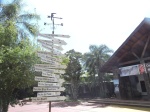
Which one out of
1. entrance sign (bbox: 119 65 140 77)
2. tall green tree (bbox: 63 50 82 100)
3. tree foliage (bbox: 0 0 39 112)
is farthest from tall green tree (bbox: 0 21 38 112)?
tall green tree (bbox: 63 50 82 100)

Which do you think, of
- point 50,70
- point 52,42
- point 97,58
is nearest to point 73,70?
point 97,58

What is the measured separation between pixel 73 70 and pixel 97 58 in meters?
3.55

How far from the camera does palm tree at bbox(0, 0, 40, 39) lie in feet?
45.8

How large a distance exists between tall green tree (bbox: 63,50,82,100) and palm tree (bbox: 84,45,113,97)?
1.26 meters

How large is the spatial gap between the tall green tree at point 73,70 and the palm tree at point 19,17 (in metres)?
9.62

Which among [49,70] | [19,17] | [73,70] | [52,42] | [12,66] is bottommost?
[49,70]

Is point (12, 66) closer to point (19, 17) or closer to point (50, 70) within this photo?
point (50, 70)

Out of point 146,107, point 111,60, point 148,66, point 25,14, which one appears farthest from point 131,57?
point 25,14

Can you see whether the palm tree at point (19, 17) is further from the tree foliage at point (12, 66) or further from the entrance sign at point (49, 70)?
the entrance sign at point (49, 70)


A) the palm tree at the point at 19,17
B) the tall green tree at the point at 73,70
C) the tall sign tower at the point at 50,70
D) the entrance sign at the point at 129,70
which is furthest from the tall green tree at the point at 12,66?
the tall green tree at the point at 73,70

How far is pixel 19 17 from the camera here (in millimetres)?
15656

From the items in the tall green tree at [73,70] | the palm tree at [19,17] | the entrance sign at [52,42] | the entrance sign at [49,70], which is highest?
the palm tree at [19,17]

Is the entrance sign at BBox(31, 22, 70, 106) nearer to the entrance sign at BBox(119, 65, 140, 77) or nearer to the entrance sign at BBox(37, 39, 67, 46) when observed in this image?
the entrance sign at BBox(37, 39, 67, 46)

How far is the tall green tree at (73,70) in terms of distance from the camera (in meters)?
24.2
